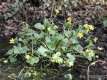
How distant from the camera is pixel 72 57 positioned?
450cm

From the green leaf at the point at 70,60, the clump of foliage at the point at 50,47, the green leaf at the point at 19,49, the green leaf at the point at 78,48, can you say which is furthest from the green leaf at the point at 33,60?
the green leaf at the point at 78,48

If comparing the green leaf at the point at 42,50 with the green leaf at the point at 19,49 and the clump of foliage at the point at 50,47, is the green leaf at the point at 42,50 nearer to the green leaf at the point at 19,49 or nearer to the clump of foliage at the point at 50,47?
the clump of foliage at the point at 50,47

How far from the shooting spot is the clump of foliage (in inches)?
177

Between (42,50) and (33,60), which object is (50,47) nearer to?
(42,50)

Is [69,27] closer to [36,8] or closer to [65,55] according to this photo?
[65,55]

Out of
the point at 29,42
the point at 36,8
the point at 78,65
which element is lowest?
the point at 78,65

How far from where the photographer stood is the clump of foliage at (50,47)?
450 centimetres

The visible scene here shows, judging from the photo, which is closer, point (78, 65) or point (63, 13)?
point (78, 65)

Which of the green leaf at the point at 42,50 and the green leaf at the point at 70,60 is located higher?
the green leaf at the point at 42,50

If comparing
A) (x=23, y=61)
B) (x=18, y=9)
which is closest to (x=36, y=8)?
(x=18, y=9)

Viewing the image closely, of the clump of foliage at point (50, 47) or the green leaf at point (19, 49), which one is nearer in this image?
the clump of foliage at point (50, 47)

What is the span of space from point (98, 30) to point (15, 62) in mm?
1486

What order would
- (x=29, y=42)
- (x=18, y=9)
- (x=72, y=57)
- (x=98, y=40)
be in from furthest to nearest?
(x=18, y=9) < (x=98, y=40) < (x=29, y=42) < (x=72, y=57)

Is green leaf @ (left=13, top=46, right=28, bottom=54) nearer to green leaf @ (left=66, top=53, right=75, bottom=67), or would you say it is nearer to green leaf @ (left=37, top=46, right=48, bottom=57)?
green leaf @ (left=37, top=46, right=48, bottom=57)
